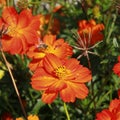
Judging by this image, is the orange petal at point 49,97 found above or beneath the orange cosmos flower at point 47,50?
beneath

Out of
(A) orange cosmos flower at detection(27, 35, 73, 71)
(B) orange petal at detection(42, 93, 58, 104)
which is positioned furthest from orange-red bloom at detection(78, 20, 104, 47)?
(B) orange petal at detection(42, 93, 58, 104)

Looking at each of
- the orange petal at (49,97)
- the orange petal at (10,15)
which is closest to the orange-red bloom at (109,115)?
the orange petal at (49,97)

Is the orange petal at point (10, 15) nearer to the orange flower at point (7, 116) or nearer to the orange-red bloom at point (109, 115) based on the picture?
the orange flower at point (7, 116)

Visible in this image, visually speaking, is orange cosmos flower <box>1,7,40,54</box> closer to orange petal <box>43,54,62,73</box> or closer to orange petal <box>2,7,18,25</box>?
orange petal <box>2,7,18,25</box>

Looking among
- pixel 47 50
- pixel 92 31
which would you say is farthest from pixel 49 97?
pixel 92 31

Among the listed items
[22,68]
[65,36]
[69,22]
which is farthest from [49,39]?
[69,22]

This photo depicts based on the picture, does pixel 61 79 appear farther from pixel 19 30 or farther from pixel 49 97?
pixel 19 30

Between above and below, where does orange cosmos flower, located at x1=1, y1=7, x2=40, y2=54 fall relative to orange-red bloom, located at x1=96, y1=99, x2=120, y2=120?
above
